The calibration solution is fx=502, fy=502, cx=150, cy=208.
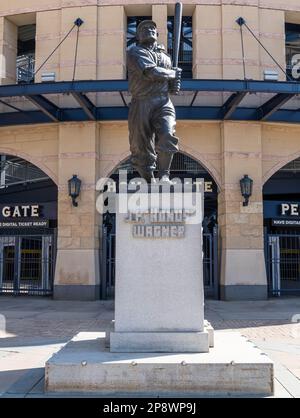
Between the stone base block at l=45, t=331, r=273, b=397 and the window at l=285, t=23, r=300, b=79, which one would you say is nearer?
the stone base block at l=45, t=331, r=273, b=397

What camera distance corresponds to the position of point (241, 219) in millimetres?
15336

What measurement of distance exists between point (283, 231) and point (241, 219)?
4.15 m

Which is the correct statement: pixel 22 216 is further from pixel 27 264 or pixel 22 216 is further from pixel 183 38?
pixel 183 38

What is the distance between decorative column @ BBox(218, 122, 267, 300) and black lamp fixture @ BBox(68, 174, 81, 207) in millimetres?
4447

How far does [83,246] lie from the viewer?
15.3 metres

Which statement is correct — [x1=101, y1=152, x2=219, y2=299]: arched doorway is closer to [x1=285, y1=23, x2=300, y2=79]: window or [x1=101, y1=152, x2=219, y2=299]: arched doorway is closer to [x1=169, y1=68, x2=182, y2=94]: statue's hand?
[x1=285, y1=23, x2=300, y2=79]: window

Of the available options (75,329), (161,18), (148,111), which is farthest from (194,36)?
(75,329)

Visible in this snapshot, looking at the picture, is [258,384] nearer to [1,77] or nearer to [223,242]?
[223,242]

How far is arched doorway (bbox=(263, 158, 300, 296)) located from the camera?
55.0 feet

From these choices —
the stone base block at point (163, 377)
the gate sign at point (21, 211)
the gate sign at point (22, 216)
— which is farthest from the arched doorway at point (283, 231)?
the stone base block at point (163, 377)

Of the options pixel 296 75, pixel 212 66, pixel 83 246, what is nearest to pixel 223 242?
pixel 83 246

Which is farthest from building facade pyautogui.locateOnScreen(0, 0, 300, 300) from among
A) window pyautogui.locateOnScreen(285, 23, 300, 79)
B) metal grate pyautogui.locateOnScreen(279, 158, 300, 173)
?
metal grate pyautogui.locateOnScreen(279, 158, 300, 173)

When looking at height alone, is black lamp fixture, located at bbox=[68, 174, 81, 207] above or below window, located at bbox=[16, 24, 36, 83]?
below

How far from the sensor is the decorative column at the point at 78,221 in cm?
1514
